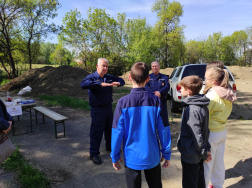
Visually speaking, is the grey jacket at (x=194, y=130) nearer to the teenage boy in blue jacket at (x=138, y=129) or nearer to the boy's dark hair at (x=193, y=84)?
the boy's dark hair at (x=193, y=84)

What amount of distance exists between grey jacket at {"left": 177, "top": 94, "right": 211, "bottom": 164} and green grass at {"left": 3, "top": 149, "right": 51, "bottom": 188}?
2147 mm

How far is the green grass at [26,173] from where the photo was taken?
104 inches

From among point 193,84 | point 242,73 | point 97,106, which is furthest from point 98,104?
point 242,73

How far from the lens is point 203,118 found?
1.92m

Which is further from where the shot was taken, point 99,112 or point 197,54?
point 197,54

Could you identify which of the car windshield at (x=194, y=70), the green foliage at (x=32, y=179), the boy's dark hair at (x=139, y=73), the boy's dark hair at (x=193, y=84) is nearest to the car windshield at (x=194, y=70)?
the car windshield at (x=194, y=70)

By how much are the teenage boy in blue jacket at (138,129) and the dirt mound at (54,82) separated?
10.2 m

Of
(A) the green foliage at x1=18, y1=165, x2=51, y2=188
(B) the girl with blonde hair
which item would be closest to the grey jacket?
(B) the girl with blonde hair

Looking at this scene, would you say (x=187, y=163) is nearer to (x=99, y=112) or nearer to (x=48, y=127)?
(x=99, y=112)

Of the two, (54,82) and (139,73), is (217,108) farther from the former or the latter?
(54,82)

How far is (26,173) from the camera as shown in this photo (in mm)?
2896

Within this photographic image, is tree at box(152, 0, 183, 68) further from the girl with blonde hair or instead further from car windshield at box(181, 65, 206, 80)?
the girl with blonde hair

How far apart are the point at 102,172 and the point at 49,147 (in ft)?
5.60

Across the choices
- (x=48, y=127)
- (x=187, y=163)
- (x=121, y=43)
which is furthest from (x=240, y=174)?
(x=121, y=43)
